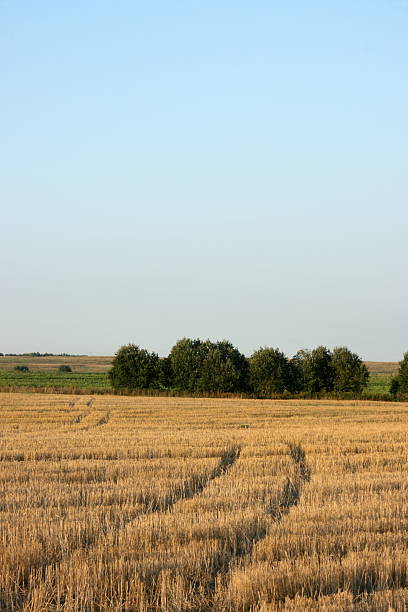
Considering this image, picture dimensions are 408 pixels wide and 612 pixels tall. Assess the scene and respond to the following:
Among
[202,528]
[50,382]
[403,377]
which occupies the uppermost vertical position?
[403,377]

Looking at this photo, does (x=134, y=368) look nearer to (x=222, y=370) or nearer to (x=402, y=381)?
(x=222, y=370)

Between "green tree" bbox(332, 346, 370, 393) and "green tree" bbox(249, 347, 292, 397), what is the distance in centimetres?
584

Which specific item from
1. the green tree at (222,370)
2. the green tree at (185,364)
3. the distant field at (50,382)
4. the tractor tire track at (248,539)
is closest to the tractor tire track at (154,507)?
the tractor tire track at (248,539)

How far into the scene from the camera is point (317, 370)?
8544cm

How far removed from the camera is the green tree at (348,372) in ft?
276

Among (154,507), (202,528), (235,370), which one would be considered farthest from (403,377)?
(202,528)

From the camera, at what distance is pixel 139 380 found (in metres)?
87.8

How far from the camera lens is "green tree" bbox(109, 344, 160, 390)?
88.0 m

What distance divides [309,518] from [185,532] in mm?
2183

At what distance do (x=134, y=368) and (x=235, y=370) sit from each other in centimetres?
1272

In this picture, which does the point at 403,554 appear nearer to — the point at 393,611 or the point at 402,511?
the point at 393,611

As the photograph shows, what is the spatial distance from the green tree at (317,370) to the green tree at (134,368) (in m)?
18.4

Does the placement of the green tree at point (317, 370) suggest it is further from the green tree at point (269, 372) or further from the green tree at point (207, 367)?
the green tree at point (207, 367)

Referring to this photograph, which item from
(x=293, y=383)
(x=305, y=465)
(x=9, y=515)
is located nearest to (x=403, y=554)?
(x=9, y=515)
